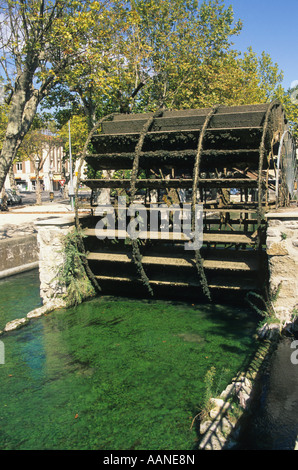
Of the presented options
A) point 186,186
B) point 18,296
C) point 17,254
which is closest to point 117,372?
point 186,186

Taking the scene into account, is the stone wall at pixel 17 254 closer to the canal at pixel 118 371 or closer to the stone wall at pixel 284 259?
the canal at pixel 118 371

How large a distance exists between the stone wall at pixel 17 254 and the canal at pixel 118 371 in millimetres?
Answer: 2571

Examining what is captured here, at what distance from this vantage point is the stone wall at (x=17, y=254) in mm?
9461

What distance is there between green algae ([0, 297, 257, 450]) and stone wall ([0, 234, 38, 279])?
11.2 ft

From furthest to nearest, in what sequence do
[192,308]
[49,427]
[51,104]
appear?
[51,104]
[192,308]
[49,427]

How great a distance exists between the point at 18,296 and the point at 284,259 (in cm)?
507

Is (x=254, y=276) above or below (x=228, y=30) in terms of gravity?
below

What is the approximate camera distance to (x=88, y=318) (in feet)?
20.9

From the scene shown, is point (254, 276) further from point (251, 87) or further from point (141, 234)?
point (251, 87)

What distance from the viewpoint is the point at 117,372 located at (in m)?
4.54

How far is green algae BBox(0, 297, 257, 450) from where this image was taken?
11.3 ft

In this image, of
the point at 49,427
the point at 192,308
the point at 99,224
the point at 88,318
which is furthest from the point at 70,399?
the point at 99,224

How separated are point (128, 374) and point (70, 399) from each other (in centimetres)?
73

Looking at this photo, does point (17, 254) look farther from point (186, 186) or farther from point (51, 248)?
point (186, 186)
